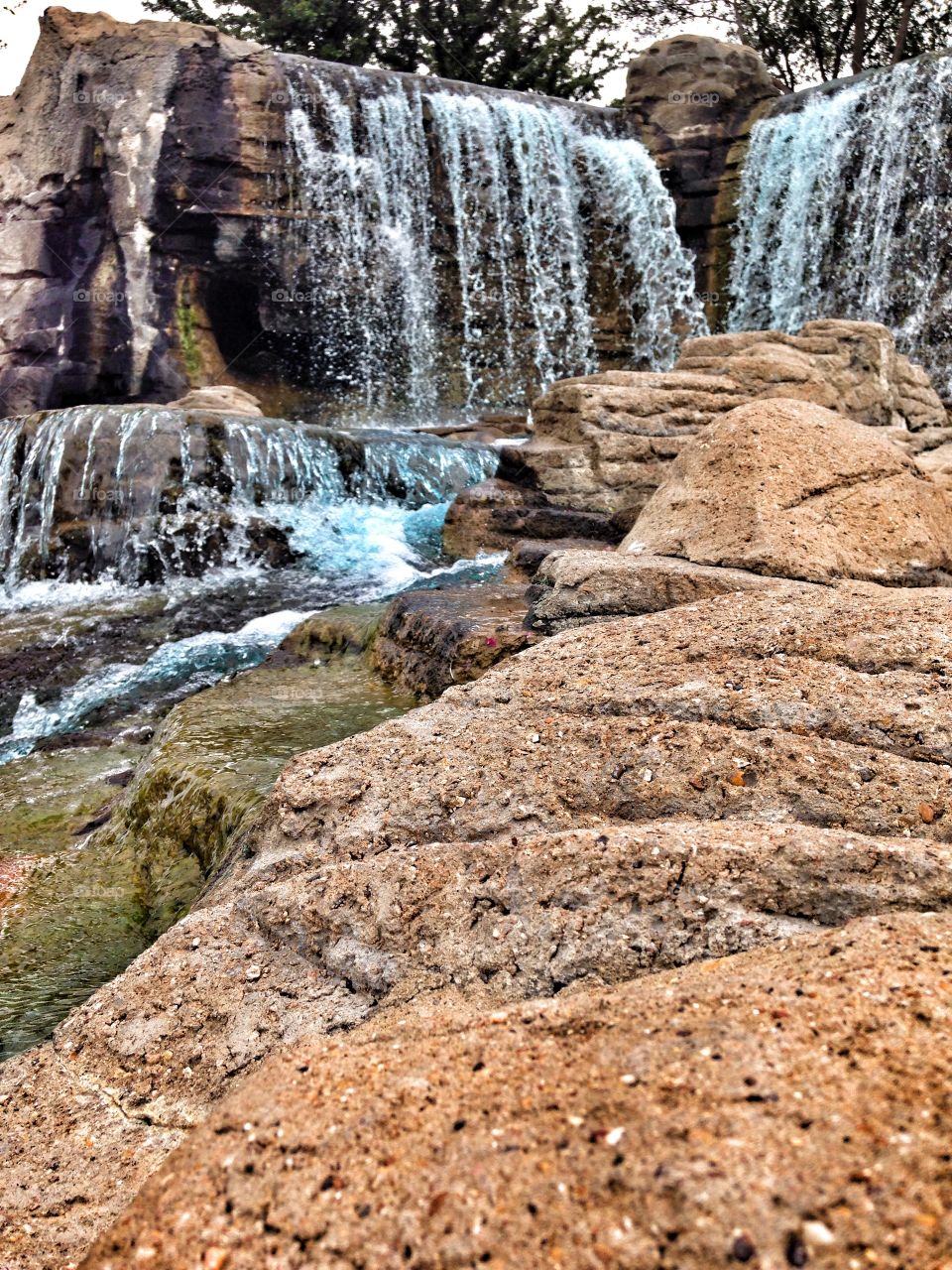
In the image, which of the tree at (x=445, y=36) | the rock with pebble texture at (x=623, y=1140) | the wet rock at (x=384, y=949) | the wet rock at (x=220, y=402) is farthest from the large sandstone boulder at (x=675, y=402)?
the tree at (x=445, y=36)

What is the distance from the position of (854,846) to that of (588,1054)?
76cm

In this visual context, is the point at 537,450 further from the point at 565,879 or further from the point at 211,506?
the point at 565,879

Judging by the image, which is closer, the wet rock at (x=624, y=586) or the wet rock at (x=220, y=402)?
the wet rock at (x=624, y=586)

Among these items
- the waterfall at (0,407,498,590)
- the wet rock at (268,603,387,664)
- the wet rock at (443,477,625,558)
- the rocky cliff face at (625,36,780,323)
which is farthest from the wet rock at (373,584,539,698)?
the rocky cliff face at (625,36,780,323)

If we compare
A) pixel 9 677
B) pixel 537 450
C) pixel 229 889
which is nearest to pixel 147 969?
pixel 229 889

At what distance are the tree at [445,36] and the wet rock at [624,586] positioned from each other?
843 inches

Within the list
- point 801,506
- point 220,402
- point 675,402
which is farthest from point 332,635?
point 220,402

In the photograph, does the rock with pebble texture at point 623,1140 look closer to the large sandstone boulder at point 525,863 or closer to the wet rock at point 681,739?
the large sandstone boulder at point 525,863

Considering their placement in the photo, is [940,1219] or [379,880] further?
[379,880]

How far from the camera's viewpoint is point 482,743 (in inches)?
104

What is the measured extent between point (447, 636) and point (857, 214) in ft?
49.7

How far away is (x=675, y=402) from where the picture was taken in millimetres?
7914

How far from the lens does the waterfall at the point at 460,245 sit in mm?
16594

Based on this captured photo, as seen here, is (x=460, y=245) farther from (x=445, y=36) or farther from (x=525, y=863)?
(x=525, y=863)
